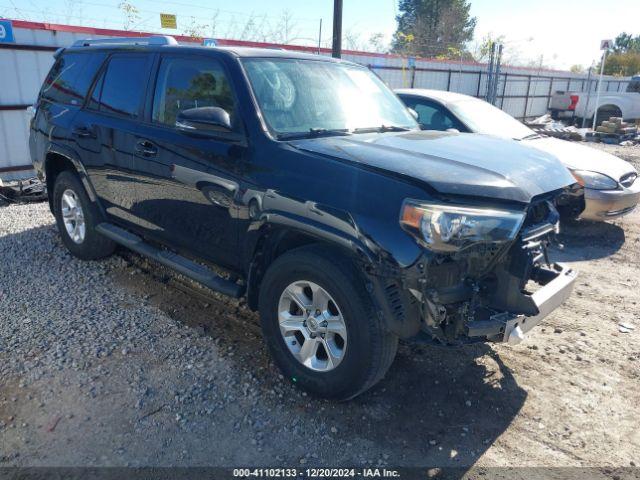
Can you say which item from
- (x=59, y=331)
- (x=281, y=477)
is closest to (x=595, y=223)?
(x=281, y=477)

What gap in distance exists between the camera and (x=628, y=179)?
268 inches

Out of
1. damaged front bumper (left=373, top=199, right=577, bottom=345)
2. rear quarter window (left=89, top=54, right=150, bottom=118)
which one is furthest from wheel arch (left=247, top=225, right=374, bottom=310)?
rear quarter window (left=89, top=54, right=150, bottom=118)

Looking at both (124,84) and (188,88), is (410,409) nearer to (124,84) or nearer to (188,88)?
(188,88)

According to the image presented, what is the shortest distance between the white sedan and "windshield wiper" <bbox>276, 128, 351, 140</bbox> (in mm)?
3286

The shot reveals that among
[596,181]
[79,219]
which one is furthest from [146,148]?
[596,181]

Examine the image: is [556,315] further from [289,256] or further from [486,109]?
[486,109]

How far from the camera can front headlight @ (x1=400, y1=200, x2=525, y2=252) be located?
103 inches

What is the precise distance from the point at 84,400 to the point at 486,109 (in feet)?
21.3

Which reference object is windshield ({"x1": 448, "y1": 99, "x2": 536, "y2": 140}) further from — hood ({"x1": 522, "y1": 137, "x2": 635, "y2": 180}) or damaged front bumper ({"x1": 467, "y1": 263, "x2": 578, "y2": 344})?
damaged front bumper ({"x1": 467, "y1": 263, "x2": 578, "y2": 344})

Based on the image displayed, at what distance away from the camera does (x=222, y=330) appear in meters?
4.04

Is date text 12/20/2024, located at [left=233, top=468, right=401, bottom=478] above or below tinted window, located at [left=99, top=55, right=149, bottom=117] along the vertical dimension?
below

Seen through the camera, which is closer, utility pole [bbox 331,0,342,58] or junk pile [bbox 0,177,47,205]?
junk pile [bbox 0,177,47,205]

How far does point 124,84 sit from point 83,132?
692mm

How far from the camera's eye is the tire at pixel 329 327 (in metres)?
2.84
